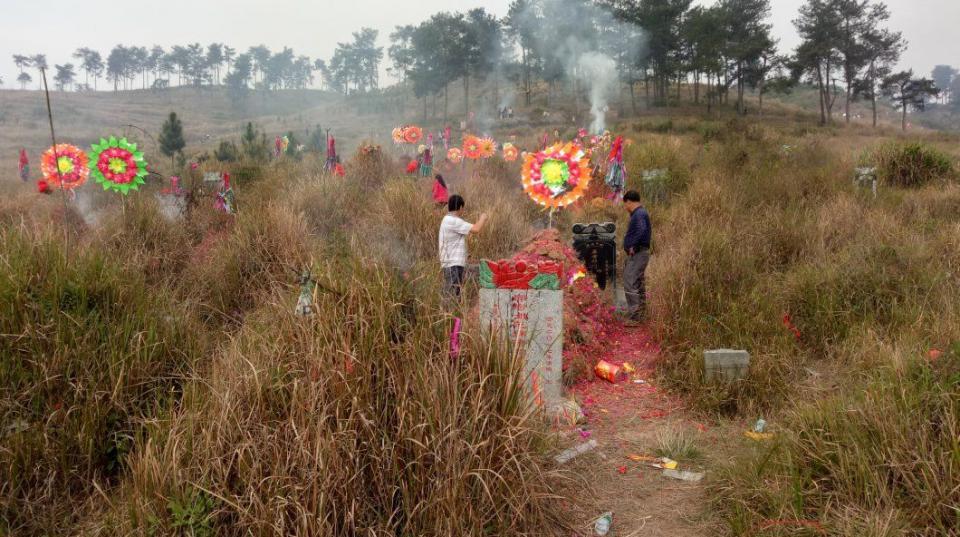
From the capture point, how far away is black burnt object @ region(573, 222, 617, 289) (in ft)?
26.4

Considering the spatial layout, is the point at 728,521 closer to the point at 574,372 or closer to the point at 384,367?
the point at 384,367

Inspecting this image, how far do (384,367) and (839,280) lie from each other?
517cm

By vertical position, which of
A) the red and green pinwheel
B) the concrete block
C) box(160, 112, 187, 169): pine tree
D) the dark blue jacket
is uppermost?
box(160, 112, 187, 169): pine tree

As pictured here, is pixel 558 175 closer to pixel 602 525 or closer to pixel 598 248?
pixel 598 248

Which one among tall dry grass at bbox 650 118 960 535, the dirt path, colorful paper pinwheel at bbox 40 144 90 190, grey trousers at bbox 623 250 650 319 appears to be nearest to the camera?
tall dry grass at bbox 650 118 960 535

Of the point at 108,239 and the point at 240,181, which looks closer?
the point at 108,239

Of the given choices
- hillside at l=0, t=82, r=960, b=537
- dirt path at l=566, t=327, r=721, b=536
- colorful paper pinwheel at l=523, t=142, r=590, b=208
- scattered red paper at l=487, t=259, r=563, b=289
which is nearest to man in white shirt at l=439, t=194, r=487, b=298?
hillside at l=0, t=82, r=960, b=537

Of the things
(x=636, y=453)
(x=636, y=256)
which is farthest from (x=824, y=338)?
(x=636, y=453)

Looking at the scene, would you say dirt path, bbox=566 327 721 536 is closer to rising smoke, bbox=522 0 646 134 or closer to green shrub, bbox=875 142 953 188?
green shrub, bbox=875 142 953 188

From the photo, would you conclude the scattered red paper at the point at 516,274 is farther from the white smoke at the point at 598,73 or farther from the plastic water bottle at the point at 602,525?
the white smoke at the point at 598,73

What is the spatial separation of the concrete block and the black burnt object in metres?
3.30

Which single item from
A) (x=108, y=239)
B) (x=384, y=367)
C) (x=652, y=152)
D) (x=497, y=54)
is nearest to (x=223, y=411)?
(x=384, y=367)

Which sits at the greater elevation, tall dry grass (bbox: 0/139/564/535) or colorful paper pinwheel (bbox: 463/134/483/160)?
colorful paper pinwheel (bbox: 463/134/483/160)

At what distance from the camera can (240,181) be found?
1474 cm
